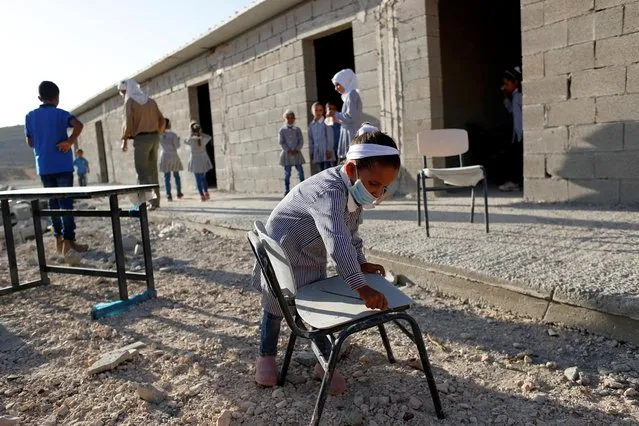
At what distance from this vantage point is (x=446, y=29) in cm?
814

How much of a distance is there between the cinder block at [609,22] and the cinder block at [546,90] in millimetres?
528

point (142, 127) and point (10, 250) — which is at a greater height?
point (142, 127)

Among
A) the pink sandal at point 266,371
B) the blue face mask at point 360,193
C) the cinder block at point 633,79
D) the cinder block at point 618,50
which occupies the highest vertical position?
the cinder block at point 618,50

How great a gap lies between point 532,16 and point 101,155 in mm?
17977

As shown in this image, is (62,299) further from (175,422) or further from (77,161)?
(77,161)

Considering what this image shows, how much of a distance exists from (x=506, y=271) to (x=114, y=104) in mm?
16686

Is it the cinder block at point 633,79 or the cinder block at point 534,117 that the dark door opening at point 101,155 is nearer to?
the cinder block at point 534,117

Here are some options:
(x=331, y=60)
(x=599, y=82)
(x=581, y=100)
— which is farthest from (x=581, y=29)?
(x=331, y=60)

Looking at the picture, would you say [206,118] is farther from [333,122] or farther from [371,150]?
[371,150]

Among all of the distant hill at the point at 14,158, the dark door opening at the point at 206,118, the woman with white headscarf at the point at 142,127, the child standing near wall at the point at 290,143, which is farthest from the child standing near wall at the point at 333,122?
the distant hill at the point at 14,158

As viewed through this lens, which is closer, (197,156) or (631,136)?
(631,136)

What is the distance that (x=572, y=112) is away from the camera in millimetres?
5012

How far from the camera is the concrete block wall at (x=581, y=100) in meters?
4.59

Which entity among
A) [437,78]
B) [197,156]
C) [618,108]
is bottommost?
[197,156]
